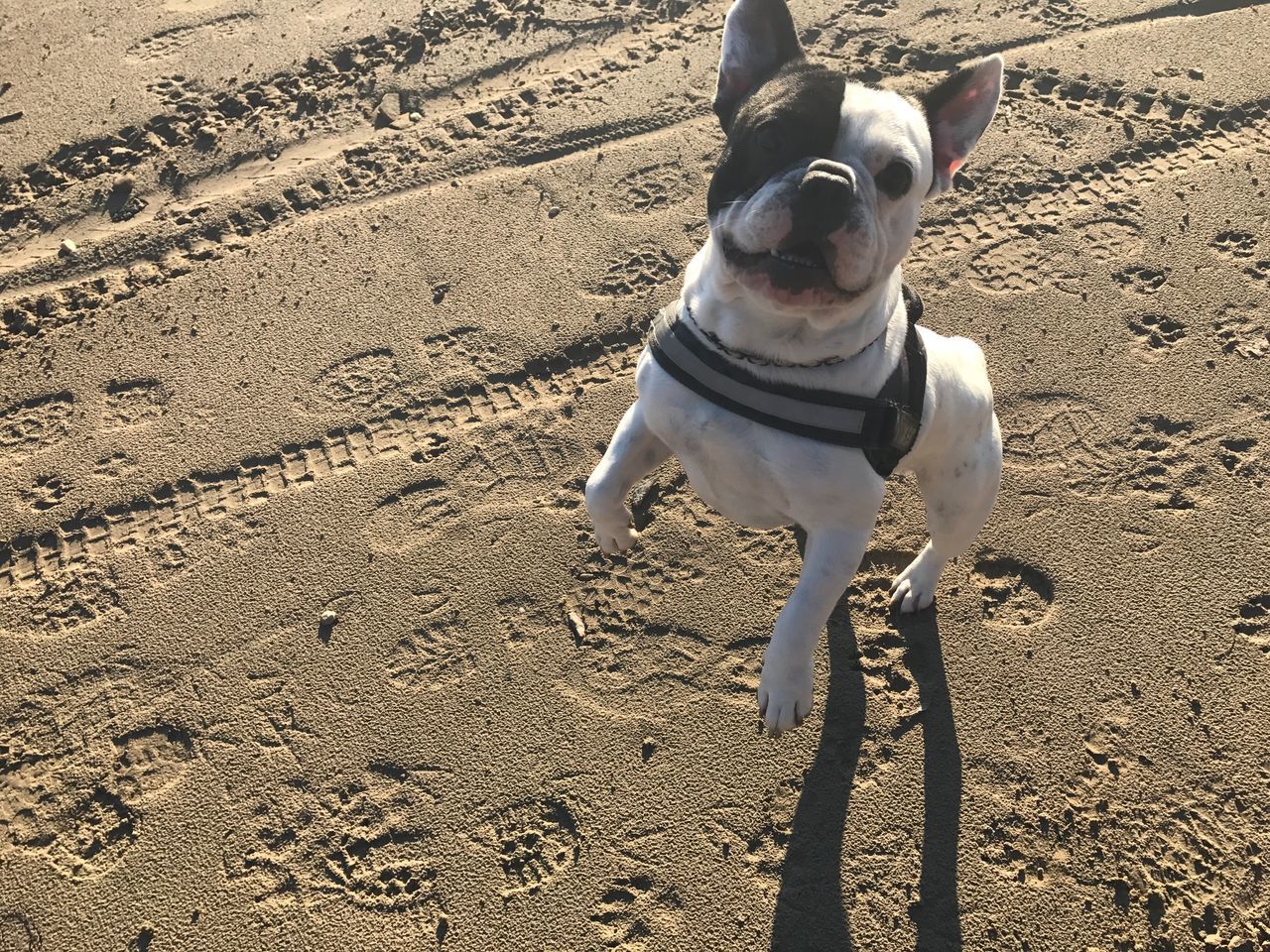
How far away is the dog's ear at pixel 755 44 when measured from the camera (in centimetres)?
275

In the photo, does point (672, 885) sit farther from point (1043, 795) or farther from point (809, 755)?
point (1043, 795)

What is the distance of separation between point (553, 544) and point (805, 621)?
5.16 feet

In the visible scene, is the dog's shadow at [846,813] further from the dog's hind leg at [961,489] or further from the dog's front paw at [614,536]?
the dog's front paw at [614,536]

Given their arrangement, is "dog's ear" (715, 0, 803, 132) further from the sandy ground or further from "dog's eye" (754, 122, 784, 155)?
the sandy ground

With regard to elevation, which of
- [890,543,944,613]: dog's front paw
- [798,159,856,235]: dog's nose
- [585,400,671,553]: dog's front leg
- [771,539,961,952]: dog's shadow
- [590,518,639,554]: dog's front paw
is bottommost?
[771,539,961,952]: dog's shadow

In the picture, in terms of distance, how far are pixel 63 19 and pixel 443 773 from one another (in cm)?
643

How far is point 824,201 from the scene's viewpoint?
7.71 ft

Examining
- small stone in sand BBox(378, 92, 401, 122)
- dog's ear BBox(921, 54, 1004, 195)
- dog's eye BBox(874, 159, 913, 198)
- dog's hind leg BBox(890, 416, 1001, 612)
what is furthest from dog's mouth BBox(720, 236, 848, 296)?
small stone in sand BBox(378, 92, 401, 122)

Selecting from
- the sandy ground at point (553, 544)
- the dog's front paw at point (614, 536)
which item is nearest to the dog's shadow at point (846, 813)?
the sandy ground at point (553, 544)

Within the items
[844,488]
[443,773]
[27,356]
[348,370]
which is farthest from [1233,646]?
[27,356]

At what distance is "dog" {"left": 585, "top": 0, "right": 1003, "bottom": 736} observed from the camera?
2404 millimetres

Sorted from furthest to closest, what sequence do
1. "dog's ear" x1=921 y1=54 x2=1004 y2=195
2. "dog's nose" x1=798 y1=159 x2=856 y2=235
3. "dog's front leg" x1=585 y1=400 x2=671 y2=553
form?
1. "dog's front leg" x1=585 y1=400 x2=671 y2=553
2. "dog's ear" x1=921 y1=54 x2=1004 y2=195
3. "dog's nose" x1=798 y1=159 x2=856 y2=235

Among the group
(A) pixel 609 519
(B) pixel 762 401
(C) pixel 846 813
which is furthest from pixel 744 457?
(C) pixel 846 813

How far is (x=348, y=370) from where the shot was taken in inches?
181
